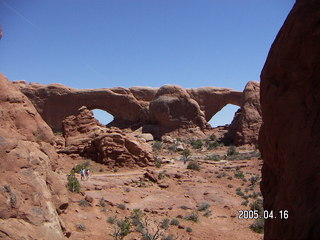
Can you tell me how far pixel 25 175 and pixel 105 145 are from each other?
13.9 m

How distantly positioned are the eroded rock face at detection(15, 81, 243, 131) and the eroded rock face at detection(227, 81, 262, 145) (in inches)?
203

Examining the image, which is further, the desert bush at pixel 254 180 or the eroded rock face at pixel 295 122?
the desert bush at pixel 254 180

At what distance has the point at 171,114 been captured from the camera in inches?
1491

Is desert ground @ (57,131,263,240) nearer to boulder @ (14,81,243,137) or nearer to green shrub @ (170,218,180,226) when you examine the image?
green shrub @ (170,218,180,226)

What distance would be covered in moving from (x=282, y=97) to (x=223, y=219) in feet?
30.3

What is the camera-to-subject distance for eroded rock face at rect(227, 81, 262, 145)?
110 feet

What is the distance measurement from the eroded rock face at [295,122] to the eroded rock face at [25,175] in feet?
13.0

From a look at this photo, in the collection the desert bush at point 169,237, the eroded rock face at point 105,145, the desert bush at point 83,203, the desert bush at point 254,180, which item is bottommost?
the desert bush at point 169,237

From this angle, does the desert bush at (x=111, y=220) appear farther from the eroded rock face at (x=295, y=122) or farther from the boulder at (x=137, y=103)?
the boulder at (x=137, y=103)

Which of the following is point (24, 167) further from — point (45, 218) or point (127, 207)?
point (127, 207)

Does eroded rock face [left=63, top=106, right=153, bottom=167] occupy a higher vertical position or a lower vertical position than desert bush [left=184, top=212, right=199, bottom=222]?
higher

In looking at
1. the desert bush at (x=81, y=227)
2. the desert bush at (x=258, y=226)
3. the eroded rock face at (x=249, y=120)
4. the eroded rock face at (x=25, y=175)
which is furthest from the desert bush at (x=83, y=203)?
the eroded rock face at (x=249, y=120)

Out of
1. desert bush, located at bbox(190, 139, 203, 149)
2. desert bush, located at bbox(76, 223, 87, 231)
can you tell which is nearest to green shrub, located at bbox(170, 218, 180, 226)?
desert bush, located at bbox(76, 223, 87, 231)

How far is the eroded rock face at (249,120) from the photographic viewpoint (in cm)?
3359
